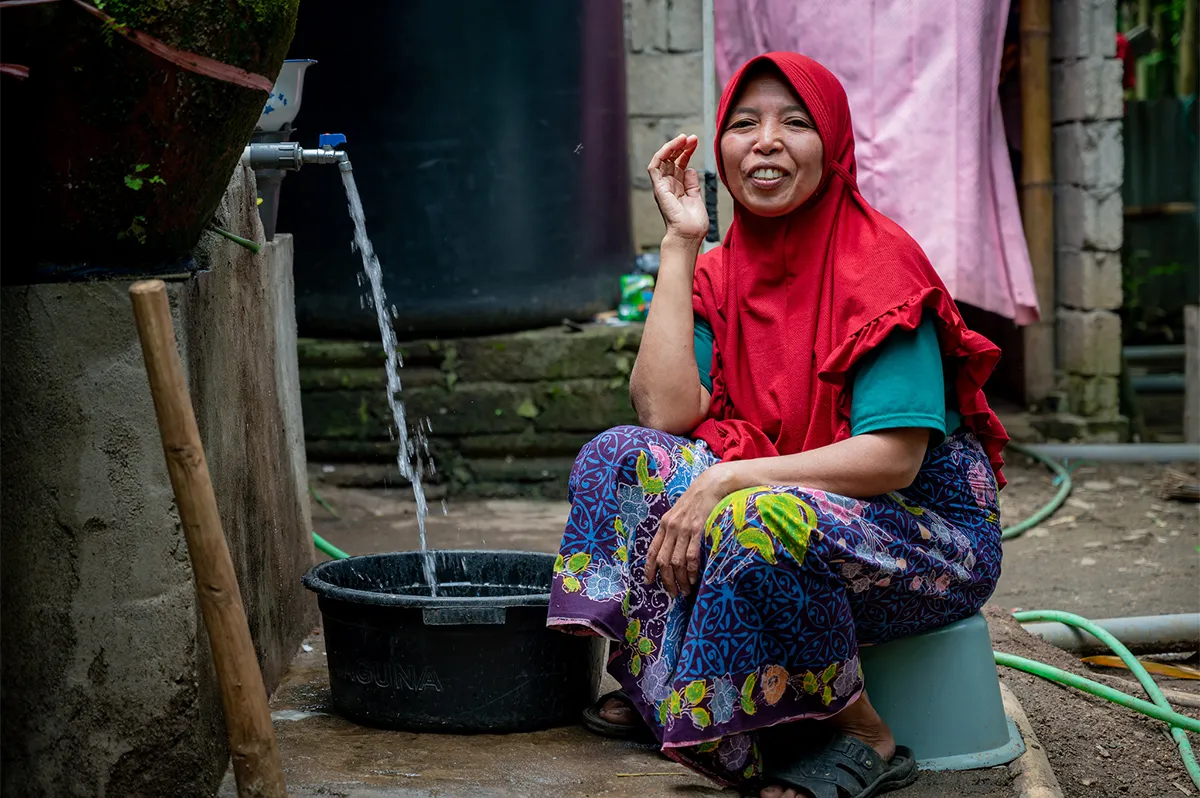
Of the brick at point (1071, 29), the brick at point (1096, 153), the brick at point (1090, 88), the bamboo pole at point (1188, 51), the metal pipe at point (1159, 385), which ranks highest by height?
the bamboo pole at point (1188, 51)

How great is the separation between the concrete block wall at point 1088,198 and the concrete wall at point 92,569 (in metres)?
5.21

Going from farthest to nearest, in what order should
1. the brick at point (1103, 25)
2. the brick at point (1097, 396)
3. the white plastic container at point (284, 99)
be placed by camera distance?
the brick at point (1097, 396) < the brick at point (1103, 25) < the white plastic container at point (284, 99)

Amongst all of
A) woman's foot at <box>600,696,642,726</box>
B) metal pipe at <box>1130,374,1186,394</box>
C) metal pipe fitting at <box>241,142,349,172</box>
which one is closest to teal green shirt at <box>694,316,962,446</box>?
woman's foot at <box>600,696,642,726</box>

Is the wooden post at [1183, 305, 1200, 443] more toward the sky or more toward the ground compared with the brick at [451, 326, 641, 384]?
more toward the ground

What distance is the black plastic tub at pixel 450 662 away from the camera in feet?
8.53

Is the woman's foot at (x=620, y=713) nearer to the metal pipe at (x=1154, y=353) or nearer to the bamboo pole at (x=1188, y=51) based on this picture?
the metal pipe at (x=1154, y=353)

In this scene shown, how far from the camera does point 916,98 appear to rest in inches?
209

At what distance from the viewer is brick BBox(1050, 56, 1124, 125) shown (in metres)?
6.36

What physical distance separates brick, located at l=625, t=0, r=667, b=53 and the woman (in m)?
3.64

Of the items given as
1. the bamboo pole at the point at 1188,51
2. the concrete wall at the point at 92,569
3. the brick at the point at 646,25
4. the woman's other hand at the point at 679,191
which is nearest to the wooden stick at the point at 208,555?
the concrete wall at the point at 92,569

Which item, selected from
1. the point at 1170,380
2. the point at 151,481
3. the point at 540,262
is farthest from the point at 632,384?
the point at 1170,380

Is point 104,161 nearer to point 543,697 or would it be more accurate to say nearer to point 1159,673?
point 543,697

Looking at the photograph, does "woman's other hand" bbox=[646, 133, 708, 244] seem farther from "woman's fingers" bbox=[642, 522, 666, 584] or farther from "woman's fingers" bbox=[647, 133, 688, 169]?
"woman's fingers" bbox=[642, 522, 666, 584]

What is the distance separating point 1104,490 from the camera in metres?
5.86
